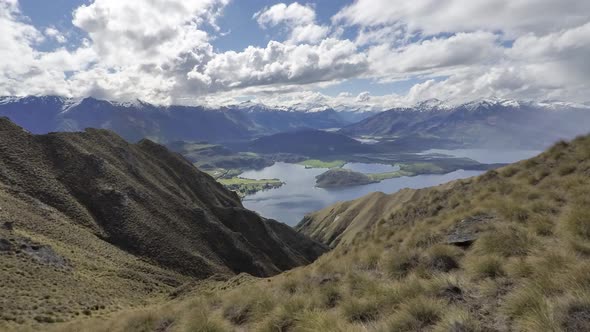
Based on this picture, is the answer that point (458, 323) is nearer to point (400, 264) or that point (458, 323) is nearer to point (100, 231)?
point (400, 264)

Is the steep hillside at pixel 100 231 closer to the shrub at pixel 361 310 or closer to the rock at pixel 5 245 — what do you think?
the rock at pixel 5 245

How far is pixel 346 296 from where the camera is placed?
11.0 meters

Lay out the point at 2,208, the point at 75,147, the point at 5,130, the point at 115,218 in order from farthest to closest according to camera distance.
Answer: the point at 75,147 < the point at 5,130 < the point at 115,218 < the point at 2,208

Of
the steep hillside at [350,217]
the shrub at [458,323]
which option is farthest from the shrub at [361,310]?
the steep hillside at [350,217]

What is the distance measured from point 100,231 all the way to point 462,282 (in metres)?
69.8

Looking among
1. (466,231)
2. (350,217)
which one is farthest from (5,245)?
(350,217)

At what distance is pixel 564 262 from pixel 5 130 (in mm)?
→ 97331

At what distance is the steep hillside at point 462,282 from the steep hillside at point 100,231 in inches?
994

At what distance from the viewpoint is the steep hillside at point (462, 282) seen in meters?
7.30

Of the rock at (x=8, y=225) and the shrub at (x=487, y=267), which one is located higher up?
the shrub at (x=487, y=267)

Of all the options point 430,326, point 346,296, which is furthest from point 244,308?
point 430,326

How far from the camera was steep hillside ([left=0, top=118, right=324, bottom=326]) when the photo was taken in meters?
38.8

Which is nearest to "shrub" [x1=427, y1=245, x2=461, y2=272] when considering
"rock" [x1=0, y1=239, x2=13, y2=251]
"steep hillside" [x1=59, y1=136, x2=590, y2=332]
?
"steep hillside" [x1=59, y1=136, x2=590, y2=332]

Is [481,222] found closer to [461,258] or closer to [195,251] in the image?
[461,258]
